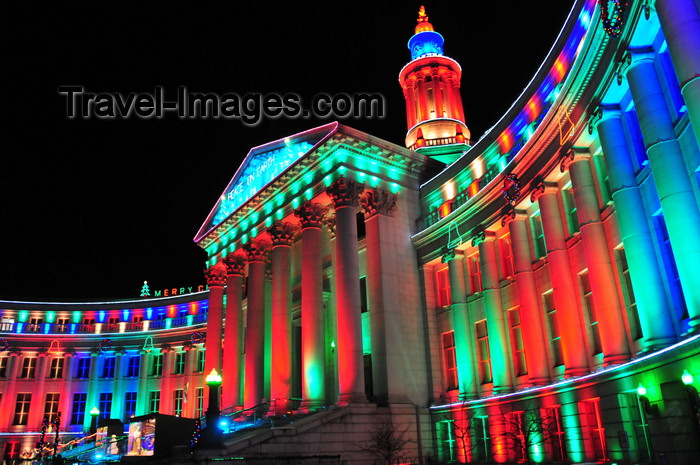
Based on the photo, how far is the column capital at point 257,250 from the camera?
45219 millimetres

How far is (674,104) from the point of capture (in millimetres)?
19328

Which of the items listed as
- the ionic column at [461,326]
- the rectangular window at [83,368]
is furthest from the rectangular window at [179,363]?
the ionic column at [461,326]

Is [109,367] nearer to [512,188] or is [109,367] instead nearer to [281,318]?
[281,318]

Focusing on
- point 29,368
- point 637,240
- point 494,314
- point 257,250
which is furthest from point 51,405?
point 637,240

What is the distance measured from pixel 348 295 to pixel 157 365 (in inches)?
1668

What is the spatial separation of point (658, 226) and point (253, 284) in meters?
30.3

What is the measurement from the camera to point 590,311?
26562 millimetres

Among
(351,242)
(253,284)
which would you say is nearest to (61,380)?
(253,284)

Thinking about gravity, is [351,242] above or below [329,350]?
above

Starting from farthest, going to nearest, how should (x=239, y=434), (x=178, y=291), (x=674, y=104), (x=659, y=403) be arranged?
(x=178, y=291), (x=239, y=434), (x=674, y=104), (x=659, y=403)

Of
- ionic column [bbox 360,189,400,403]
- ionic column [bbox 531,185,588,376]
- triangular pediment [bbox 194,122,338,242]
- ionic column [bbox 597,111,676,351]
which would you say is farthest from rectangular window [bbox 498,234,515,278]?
triangular pediment [bbox 194,122,338,242]

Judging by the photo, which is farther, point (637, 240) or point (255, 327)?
point (255, 327)

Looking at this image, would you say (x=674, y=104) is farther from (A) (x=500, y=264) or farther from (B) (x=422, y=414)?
(B) (x=422, y=414)

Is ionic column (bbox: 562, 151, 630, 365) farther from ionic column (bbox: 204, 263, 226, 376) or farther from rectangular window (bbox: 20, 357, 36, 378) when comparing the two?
rectangular window (bbox: 20, 357, 36, 378)
